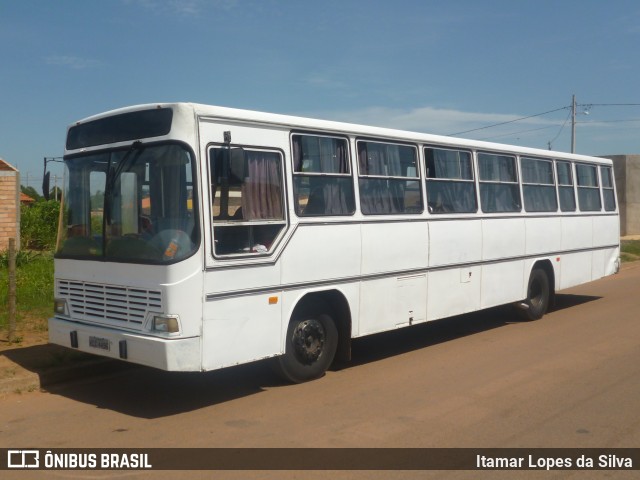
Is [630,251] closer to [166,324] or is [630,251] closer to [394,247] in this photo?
[394,247]

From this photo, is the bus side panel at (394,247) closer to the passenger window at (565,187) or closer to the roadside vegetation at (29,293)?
the roadside vegetation at (29,293)

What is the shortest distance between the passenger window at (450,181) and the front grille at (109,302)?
14.4 ft

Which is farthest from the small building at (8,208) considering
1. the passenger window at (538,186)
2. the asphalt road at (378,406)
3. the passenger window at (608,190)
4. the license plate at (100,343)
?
the passenger window at (608,190)

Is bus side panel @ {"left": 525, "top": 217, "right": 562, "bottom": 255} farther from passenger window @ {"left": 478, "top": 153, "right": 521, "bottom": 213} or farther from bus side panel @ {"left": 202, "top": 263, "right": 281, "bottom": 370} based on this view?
bus side panel @ {"left": 202, "top": 263, "right": 281, "bottom": 370}

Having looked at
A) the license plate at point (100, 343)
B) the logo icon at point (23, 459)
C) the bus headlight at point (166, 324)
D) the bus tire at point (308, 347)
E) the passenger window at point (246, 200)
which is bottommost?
the logo icon at point (23, 459)

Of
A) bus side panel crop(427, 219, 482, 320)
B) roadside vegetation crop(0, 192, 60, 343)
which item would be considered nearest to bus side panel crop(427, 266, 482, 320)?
bus side panel crop(427, 219, 482, 320)

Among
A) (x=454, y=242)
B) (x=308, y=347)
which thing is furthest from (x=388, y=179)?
(x=308, y=347)

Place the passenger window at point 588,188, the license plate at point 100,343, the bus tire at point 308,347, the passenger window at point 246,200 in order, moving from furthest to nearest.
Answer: the passenger window at point 588,188 → the bus tire at point 308,347 → the license plate at point 100,343 → the passenger window at point 246,200

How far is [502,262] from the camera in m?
Answer: 11.3

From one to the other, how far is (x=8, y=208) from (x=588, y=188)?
12.3 meters

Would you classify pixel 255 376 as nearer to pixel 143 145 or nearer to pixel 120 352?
pixel 120 352

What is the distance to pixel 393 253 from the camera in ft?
29.5

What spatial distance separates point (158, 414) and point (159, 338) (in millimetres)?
818

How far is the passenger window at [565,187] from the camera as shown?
43.7 ft
